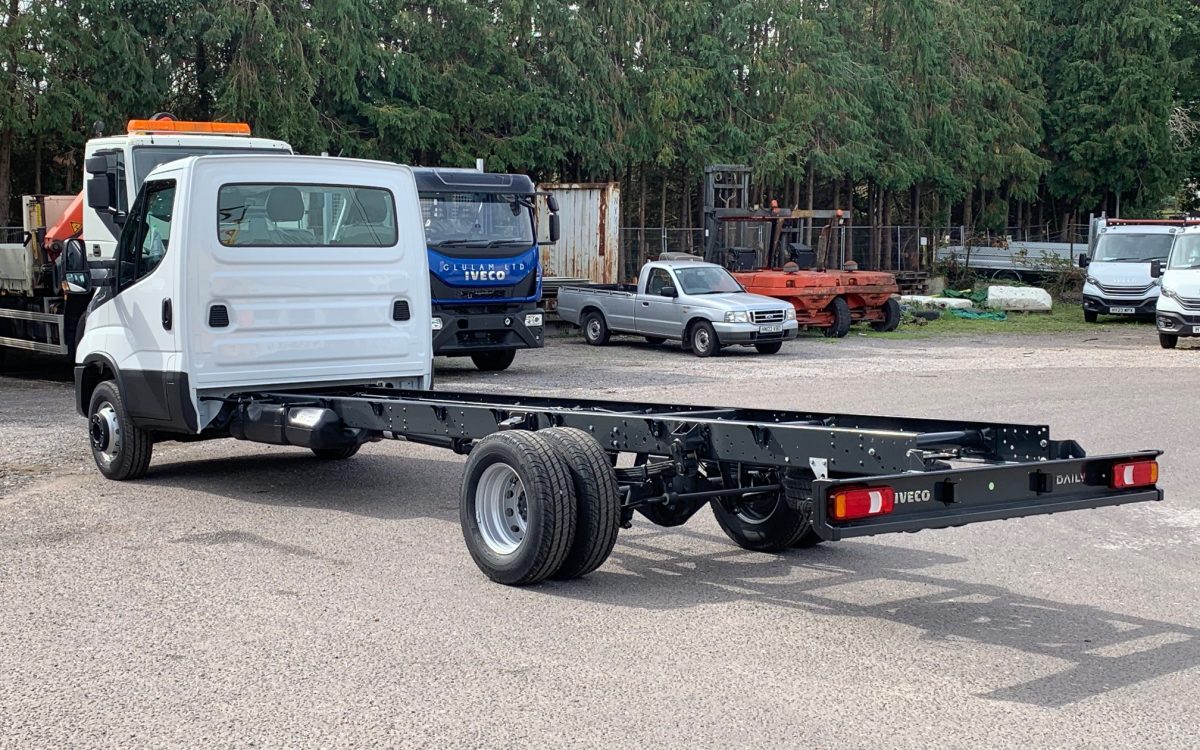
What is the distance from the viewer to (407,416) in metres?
8.51

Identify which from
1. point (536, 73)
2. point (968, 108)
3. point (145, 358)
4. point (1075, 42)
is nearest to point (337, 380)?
point (145, 358)

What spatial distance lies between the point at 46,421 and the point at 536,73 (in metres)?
19.5

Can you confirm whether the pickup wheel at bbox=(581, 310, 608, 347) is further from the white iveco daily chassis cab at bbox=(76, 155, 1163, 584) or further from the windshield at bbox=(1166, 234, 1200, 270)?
the white iveco daily chassis cab at bbox=(76, 155, 1163, 584)

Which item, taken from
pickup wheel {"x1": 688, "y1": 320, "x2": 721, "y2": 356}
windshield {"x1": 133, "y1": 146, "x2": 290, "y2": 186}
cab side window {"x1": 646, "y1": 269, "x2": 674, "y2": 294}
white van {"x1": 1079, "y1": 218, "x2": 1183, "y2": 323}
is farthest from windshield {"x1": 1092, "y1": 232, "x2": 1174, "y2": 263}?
windshield {"x1": 133, "y1": 146, "x2": 290, "y2": 186}

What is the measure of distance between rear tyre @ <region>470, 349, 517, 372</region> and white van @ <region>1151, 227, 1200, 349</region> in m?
11.6

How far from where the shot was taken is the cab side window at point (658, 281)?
24.0m

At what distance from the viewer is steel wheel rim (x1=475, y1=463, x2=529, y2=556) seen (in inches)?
280

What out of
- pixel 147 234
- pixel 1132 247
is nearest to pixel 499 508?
pixel 147 234

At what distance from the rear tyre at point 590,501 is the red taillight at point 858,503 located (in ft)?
4.73

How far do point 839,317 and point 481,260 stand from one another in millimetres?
10105

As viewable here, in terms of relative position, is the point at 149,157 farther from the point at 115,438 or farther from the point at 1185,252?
the point at 1185,252

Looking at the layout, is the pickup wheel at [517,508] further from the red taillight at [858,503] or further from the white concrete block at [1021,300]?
the white concrete block at [1021,300]

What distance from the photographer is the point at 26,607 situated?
6613 mm

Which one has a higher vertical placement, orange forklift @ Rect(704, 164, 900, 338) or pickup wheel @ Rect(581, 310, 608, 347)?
orange forklift @ Rect(704, 164, 900, 338)
